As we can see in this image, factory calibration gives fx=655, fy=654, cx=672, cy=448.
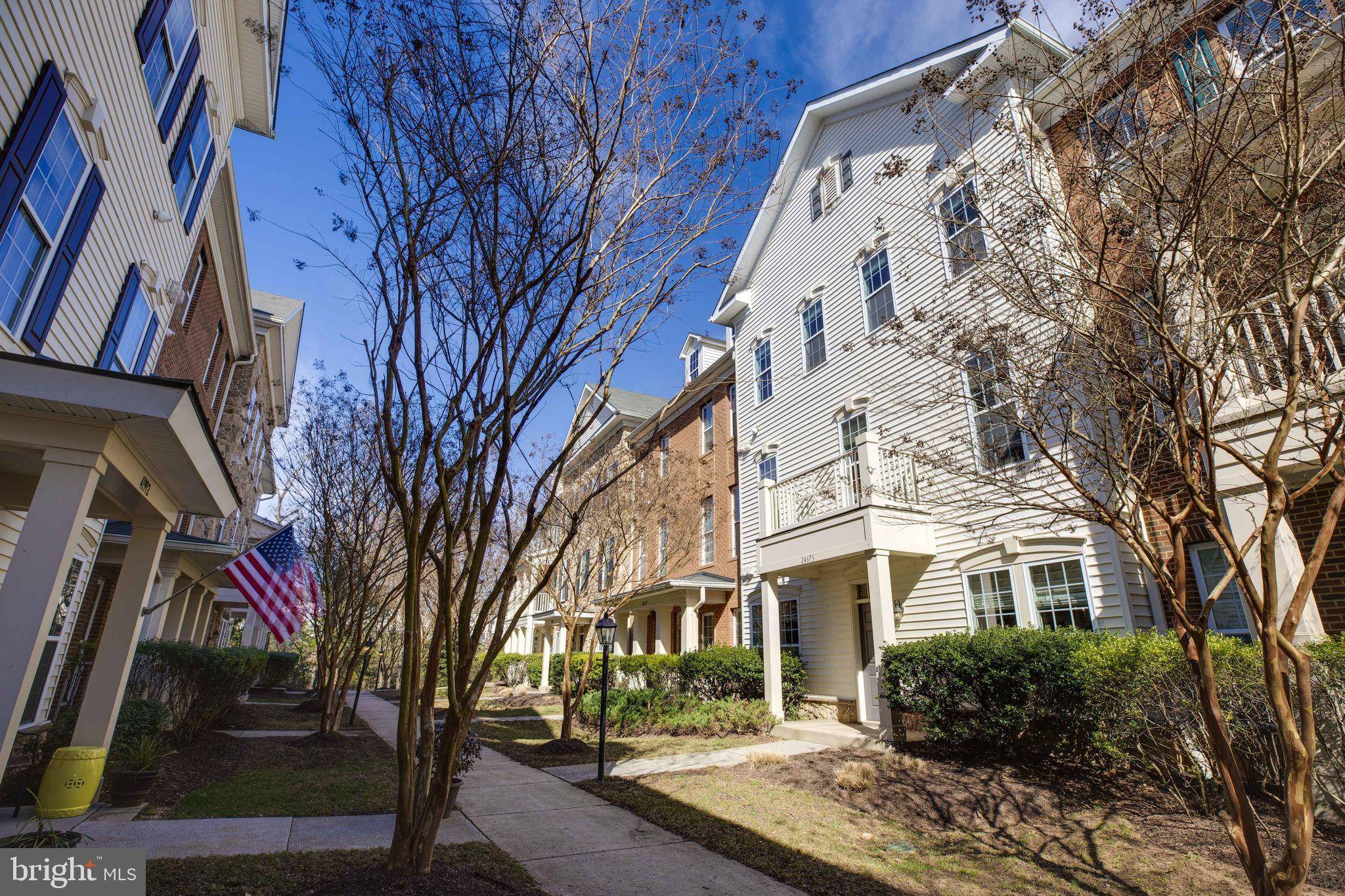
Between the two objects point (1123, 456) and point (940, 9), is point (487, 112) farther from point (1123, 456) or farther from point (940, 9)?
point (1123, 456)

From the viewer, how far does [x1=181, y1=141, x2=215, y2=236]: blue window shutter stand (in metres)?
9.94

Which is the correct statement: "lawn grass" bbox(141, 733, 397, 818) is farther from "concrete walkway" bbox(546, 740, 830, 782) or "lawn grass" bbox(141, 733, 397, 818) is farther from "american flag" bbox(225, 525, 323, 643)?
"concrete walkway" bbox(546, 740, 830, 782)

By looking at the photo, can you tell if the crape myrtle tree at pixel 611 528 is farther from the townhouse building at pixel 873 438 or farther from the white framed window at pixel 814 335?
the white framed window at pixel 814 335

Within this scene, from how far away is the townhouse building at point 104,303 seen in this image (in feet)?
14.6

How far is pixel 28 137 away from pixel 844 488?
1133cm

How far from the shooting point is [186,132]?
9.20 m

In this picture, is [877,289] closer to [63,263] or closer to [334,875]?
[63,263]

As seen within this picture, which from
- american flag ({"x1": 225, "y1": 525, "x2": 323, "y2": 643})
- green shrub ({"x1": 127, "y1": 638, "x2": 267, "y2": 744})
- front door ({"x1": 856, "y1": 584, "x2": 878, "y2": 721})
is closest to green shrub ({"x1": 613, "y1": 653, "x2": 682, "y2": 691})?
front door ({"x1": 856, "y1": 584, "x2": 878, "y2": 721})

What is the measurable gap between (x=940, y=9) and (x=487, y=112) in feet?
14.0

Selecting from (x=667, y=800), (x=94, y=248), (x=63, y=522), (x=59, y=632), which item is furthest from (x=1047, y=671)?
(x=59, y=632)

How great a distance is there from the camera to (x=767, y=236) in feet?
62.3

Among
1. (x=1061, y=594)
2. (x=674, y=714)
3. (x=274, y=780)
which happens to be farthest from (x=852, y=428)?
(x=274, y=780)

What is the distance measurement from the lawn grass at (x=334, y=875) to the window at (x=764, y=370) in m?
13.6

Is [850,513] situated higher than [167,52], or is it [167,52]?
[167,52]
